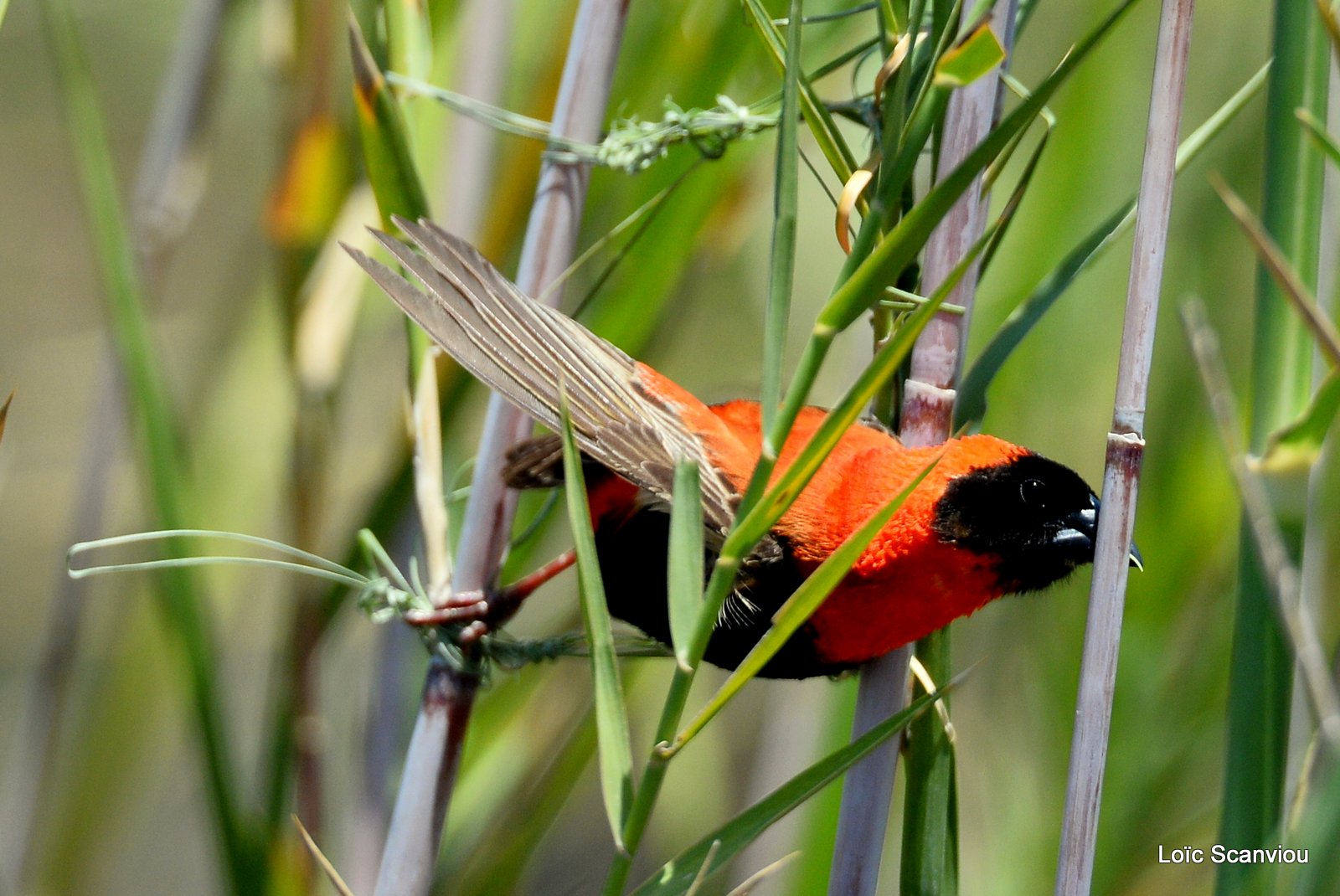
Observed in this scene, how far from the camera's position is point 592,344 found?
4.54 feet

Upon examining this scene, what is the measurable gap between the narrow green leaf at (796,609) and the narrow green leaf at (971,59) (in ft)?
0.79

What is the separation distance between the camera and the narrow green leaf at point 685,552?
2.59 feet

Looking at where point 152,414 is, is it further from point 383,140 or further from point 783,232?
point 783,232

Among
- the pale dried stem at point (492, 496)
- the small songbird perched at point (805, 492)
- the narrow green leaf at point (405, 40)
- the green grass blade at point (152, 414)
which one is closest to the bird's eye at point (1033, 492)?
the small songbird perched at point (805, 492)

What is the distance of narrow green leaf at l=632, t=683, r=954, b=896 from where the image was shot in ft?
3.01

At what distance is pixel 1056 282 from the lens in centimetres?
109

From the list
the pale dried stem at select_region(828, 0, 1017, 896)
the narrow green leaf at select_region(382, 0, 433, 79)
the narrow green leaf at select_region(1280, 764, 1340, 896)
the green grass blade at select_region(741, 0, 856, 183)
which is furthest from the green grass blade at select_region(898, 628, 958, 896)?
the narrow green leaf at select_region(382, 0, 433, 79)

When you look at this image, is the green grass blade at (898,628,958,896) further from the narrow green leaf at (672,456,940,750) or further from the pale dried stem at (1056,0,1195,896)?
the narrow green leaf at (672,456,940,750)

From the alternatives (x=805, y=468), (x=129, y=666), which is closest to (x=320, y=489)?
(x=129, y=666)

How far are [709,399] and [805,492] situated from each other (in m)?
0.73

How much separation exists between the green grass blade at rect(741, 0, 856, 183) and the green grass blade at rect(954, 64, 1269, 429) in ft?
0.73

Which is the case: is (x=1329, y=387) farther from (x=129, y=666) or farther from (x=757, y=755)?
(x=129, y=666)

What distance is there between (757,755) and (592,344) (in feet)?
2.51

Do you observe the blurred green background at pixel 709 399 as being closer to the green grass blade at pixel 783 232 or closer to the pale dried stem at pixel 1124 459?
the pale dried stem at pixel 1124 459
